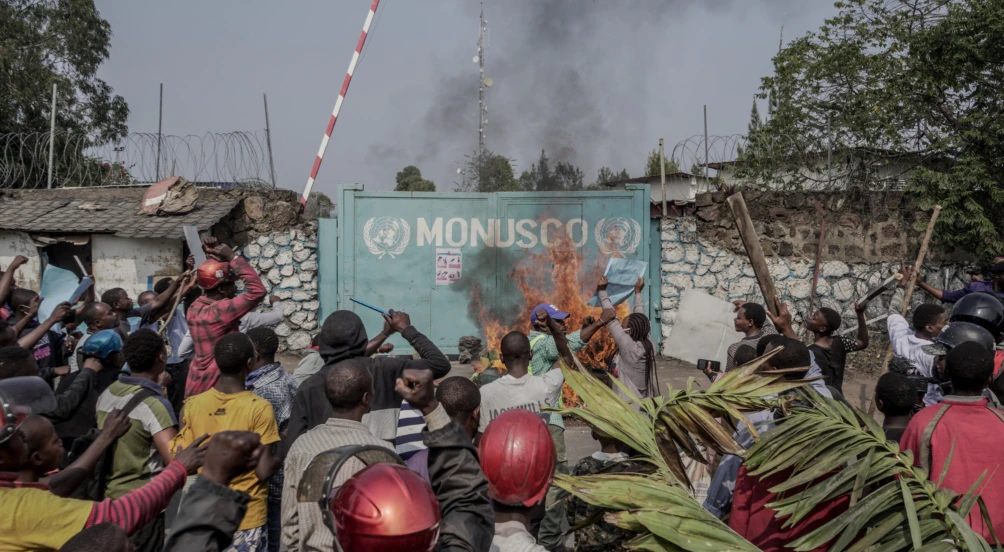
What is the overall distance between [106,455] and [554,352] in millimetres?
3045

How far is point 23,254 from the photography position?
38.4 feet

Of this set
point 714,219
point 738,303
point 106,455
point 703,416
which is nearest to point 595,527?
point 703,416

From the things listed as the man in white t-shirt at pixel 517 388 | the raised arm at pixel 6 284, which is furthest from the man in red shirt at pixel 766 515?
the raised arm at pixel 6 284

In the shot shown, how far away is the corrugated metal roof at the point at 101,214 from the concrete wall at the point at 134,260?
0.23 meters

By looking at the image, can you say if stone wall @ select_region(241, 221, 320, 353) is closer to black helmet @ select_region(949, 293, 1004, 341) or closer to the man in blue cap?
the man in blue cap

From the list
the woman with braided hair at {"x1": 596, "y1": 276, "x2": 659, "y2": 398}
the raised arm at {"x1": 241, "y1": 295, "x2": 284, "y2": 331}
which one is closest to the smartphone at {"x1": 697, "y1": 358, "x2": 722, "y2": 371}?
the woman with braided hair at {"x1": 596, "y1": 276, "x2": 659, "y2": 398}

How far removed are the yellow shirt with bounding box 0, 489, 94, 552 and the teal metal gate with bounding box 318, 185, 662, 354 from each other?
947 centimetres

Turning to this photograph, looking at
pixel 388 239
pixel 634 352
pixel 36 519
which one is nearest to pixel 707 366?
pixel 634 352

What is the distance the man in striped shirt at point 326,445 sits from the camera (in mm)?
2527

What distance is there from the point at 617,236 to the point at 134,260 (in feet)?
24.2

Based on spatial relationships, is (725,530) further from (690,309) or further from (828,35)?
(828,35)

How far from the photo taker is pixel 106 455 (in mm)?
3678

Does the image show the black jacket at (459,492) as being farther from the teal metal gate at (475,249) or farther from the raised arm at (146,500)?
the teal metal gate at (475,249)

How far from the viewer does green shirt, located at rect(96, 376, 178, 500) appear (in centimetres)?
368
